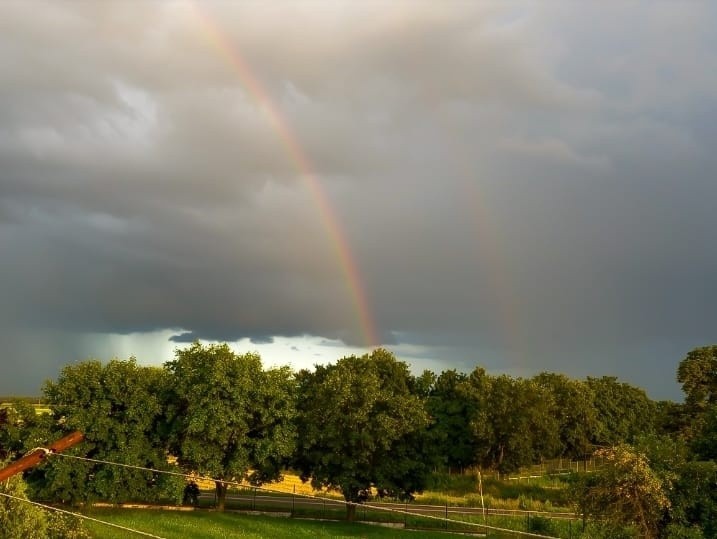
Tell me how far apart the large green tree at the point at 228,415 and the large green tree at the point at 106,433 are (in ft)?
7.69

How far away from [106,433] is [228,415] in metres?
11.2

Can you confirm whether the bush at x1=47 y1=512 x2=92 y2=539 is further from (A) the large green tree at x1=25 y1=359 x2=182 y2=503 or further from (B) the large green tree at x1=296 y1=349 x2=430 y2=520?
(B) the large green tree at x1=296 y1=349 x2=430 y2=520

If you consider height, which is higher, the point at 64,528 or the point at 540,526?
the point at 64,528

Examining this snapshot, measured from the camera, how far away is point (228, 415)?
5778 cm

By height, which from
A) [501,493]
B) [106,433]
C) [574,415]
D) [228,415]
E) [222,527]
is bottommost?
[222,527]

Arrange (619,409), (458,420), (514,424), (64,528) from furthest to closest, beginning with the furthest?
(619,409), (458,420), (514,424), (64,528)

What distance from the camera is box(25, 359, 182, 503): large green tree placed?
55.2m

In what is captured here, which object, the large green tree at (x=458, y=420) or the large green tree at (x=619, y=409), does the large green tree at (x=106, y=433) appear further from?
the large green tree at (x=619, y=409)

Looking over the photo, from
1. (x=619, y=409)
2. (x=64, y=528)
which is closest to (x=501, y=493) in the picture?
(x=64, y=528)

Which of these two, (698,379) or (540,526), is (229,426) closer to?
(540,526)

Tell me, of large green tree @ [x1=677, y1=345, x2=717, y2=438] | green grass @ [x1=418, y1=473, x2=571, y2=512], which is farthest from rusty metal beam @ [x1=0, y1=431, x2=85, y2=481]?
large green tree @ [x1=677, y1=345, x2=717, y2=438]

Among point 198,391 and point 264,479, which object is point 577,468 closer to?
point 264,479

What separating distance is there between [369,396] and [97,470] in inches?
1005

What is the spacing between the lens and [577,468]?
382 ft
